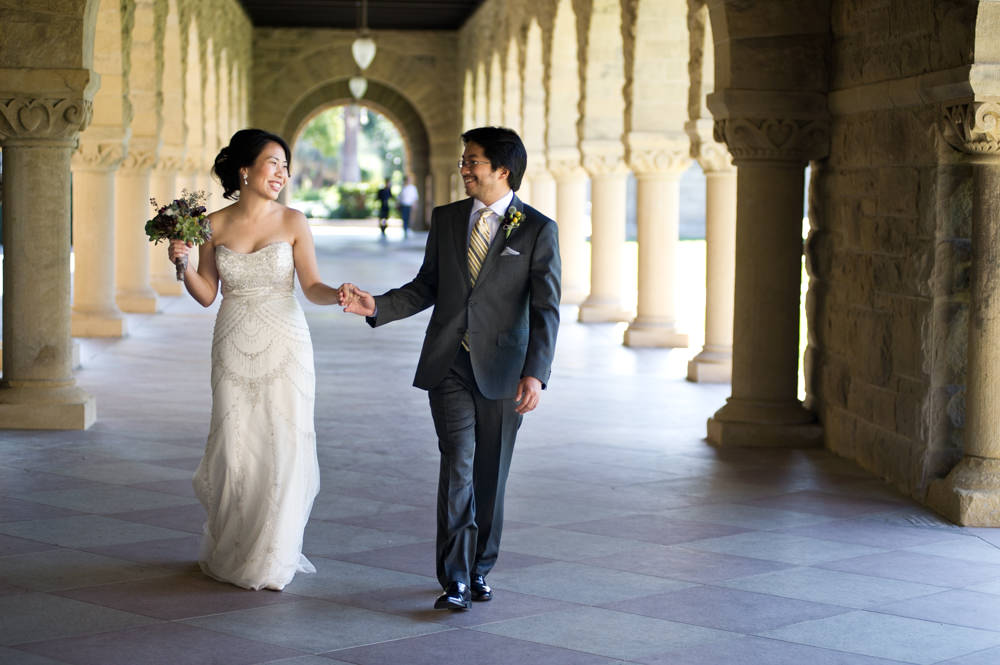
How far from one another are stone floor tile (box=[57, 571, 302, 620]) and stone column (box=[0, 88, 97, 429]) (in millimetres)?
3560

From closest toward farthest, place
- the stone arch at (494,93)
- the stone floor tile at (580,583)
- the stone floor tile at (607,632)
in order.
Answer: the stone floor tile at (607,632)
the stone floor tile at (580,583)
the stone arch at (494,93)

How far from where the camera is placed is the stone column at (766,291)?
26.3 ft

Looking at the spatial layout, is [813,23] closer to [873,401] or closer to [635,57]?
[873,401]

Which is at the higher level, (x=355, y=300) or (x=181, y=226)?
(x=181, y=226)

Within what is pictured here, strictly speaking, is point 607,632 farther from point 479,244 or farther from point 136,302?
point 136,302

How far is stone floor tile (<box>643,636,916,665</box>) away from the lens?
4.21 m

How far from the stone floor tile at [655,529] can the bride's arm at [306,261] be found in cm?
167

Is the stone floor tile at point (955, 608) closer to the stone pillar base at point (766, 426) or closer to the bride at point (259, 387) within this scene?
the bride at point (259, 387)

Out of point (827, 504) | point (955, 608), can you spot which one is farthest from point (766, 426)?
point (955, 608)

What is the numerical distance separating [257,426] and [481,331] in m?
0.97

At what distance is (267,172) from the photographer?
5047mm

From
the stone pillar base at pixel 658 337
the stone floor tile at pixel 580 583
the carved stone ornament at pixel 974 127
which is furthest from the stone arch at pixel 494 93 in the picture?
the stone floor tile at pixel 580 583

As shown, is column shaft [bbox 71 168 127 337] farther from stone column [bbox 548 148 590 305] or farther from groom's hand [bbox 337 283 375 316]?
groom's hand [bbox 337 283 375 316]

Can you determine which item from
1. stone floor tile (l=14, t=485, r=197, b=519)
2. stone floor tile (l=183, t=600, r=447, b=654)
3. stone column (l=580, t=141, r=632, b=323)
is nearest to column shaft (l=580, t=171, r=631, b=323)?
stone column (l=580, t=141, r=632, b=323)
